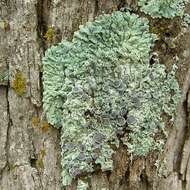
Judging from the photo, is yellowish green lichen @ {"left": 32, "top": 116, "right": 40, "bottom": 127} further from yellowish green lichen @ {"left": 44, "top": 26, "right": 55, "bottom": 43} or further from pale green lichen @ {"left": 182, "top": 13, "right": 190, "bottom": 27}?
pale green lichen @ {"left": 182, "top": 13, "right": 190, "bottom": 27}

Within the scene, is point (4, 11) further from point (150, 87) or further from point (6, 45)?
point (150, 87)

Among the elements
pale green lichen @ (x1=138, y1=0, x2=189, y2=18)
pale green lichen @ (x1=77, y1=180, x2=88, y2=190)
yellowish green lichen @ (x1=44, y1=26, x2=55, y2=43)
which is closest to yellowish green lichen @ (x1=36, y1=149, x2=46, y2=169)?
pale green lichen @ (x1=77, y1=180, x2=88, y2=190)

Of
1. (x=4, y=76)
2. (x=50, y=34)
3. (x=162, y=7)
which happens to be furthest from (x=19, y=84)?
(x=162, y=7)

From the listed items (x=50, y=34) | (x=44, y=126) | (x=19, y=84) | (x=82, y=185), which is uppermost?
(x=50, y=34)

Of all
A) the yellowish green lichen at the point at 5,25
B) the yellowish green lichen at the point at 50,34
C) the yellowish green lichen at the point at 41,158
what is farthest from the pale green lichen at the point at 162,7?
the yellowish green lichen at the point at 41,158

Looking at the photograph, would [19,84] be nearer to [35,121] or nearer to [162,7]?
[35,121]

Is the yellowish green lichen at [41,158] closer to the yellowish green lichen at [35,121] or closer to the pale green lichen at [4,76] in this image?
the yellowish green lichen at [35,121]
